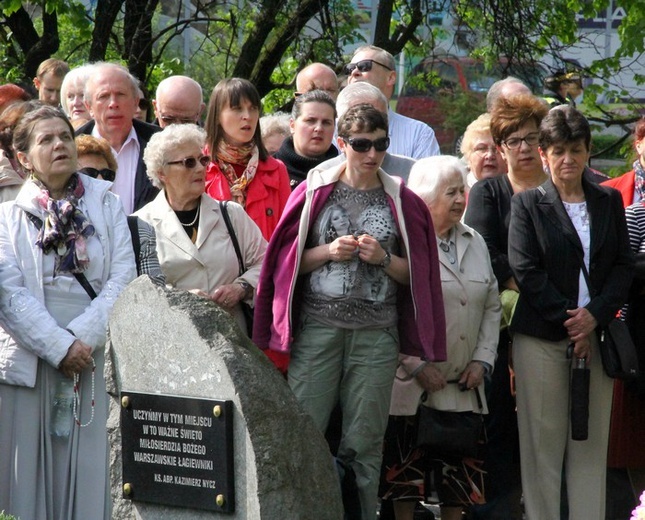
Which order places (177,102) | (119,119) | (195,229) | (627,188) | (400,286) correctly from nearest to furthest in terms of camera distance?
(400,286), (195,229), (627,188), (119,119), (177,102)

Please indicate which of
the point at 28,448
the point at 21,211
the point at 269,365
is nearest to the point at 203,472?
the point at 269,365

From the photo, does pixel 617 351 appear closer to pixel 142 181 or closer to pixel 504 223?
pixel 504 223

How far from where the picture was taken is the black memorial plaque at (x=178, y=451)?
4629mm

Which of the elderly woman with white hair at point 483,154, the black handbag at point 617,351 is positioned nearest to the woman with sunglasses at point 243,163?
the elderly woman with white hair at point 483,154

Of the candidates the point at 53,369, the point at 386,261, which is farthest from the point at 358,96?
the point at 53,369

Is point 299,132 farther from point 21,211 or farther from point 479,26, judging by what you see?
point 479,26

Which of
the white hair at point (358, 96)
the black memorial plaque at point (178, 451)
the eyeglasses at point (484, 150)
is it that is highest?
the white hair at point (358, 96)

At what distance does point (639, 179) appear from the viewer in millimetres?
7066

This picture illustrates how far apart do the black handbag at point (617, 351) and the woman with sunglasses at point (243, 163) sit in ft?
5.81

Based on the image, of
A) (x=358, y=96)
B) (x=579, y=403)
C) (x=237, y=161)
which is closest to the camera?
(x=579, y=403)

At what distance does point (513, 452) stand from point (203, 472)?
107 inches

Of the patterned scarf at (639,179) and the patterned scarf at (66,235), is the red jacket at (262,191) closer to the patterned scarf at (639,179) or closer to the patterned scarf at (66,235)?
the patterned scarf at (66,235)

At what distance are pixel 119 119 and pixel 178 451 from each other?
310cm

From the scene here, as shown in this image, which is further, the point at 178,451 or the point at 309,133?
the point at 309,133
